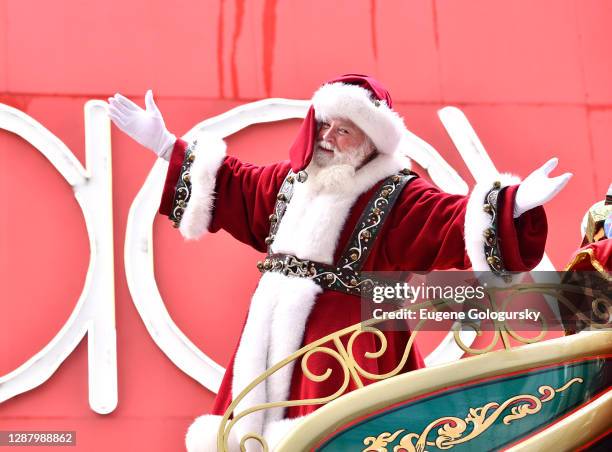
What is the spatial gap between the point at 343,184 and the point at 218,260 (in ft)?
4.44

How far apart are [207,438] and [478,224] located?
0.97 meters

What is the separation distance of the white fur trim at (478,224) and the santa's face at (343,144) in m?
0.49

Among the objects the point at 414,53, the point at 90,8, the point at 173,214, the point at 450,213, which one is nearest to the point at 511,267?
the point at 450,213

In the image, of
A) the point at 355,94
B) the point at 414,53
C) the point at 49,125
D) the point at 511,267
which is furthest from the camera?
the point at 414,53

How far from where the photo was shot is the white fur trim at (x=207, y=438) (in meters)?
2.82

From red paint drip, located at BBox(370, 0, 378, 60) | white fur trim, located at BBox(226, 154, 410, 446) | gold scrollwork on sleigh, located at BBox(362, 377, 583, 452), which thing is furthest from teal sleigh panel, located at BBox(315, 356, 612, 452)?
red paint drip, located at BBox(370, 0, 378, 60)

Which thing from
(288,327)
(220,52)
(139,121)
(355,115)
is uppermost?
(220,52)

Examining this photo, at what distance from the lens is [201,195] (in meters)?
3.14

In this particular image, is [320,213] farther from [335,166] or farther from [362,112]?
[362,112]

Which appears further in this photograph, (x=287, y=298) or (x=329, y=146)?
(x=329, y=146)

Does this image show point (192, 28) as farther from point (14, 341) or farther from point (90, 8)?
point (14, 341)

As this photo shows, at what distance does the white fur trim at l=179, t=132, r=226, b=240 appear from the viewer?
3.14 meters

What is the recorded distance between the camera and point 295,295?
2.84m

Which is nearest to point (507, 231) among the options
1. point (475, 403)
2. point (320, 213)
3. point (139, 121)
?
point (475, 403)
